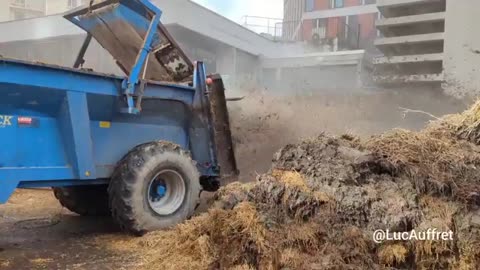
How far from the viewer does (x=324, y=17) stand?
3022 cm

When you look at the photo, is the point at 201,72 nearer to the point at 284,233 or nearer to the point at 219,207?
the point at 219,207

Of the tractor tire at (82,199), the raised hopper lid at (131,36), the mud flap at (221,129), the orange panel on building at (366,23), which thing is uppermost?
the orange panel on building at (366,23)

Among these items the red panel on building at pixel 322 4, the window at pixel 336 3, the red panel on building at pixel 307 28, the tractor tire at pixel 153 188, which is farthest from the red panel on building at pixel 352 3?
the tractor tire at pixel 153 188

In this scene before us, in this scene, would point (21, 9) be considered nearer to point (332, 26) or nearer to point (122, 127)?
point (332, 26)

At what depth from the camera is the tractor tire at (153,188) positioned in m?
5.70

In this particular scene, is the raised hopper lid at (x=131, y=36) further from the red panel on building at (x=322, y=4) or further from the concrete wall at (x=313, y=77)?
the red panel on building at (x=322, y=4)

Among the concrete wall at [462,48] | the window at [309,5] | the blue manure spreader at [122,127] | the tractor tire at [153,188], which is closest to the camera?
the blue manure spreader at [122,127]

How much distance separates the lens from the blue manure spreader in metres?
5.07

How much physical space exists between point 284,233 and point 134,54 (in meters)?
3.72

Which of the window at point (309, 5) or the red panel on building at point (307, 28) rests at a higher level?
the window at point (309, 5)

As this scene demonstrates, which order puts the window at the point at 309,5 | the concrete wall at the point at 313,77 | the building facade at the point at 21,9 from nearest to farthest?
the concrete wall at the point at 313,77 → the window at the point at 309,5 → the building facade at the point at 21,9

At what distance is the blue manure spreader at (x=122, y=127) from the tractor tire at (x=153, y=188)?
0.01 metres

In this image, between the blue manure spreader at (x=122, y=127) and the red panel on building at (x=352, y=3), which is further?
the red panel on building at (x=352, y=3)

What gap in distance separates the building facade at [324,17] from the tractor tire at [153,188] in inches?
782
